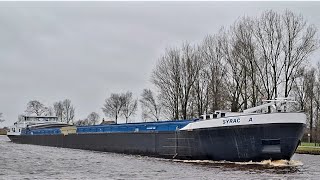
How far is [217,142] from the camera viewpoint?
26.8 m

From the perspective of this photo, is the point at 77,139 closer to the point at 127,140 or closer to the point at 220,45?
the point at 127,140

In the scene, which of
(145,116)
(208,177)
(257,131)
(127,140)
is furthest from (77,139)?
(145,116)

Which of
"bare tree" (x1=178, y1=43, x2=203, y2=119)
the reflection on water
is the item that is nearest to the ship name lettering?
the reflection on water

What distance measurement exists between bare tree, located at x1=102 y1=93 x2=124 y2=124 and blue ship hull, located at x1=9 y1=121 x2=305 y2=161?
204ft

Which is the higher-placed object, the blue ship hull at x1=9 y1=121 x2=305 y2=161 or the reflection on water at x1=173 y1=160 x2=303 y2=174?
the blue ship hull at x1=9 y1=121 x2=305 y2=161

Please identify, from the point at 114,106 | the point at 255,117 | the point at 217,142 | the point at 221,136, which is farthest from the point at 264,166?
the point at 114,106

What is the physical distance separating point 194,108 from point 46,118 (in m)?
24.3

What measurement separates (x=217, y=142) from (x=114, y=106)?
7714 cm

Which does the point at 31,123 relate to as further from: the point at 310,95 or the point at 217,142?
the point at 217,142

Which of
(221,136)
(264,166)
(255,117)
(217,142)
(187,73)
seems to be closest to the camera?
(264,166)

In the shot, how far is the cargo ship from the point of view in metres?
24.1

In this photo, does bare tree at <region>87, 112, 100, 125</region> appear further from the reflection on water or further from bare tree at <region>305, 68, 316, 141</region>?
the reflection on water

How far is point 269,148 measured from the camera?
24.3 meters

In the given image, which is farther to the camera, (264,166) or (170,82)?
(170,82)
